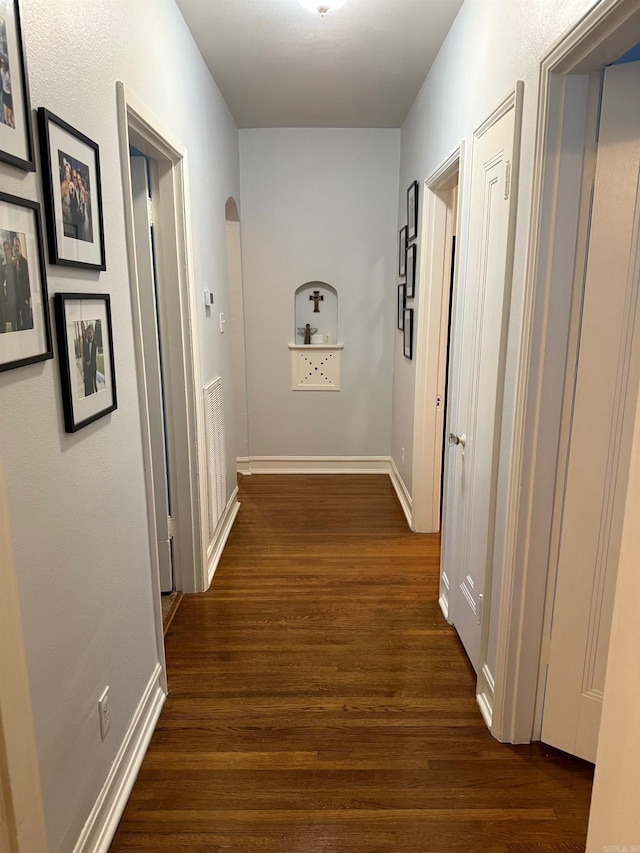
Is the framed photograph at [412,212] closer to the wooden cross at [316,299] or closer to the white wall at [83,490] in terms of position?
the wooden cross at [316,299]

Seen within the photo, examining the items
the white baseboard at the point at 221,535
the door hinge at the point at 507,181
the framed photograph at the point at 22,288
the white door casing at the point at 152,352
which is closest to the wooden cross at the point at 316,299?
the white baseboard at the point at 221,535

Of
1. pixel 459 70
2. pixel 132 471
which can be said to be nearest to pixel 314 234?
pixel 459 70

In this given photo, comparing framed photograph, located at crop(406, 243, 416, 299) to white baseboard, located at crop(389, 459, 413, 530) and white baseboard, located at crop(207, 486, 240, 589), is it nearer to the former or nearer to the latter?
white baseboard, located at crop(389, 459, 413, 530)

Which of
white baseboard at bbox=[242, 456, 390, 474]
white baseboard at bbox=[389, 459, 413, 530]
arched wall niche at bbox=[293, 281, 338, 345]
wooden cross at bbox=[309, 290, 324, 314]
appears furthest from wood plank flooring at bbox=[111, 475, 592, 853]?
wooden cross at bbox=[309, 290, 324, 314]

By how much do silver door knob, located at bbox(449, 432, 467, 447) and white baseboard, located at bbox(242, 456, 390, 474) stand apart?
7.88ft

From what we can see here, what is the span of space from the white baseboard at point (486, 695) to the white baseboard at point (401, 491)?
1677mm

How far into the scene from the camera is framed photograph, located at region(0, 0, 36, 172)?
111 centimetres

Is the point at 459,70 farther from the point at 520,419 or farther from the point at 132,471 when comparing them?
the point at 132,471

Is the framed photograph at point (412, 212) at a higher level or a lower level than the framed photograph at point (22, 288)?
higher

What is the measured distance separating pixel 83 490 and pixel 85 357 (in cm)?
35

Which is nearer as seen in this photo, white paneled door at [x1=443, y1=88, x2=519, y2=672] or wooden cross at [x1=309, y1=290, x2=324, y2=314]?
white paneled door at [x1=443, y1=88, x2=519, y2=672]

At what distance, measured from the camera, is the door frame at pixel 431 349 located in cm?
336

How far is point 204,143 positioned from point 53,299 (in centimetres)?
219

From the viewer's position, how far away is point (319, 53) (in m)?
3.02
